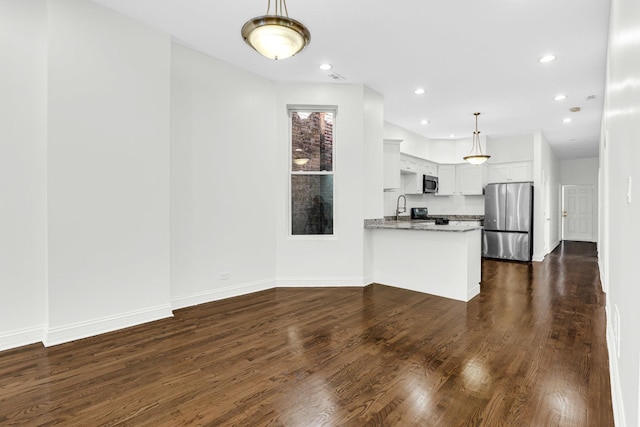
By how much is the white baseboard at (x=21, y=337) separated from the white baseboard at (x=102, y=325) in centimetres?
7

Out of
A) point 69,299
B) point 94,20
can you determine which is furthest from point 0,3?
point 69,299

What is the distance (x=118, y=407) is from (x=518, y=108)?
6.58m

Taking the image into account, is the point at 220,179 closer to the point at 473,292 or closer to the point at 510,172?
the point at 473,292

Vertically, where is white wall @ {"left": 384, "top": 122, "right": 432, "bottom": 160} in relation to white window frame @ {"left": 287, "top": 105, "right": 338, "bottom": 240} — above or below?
above

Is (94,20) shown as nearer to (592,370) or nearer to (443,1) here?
(443,1)

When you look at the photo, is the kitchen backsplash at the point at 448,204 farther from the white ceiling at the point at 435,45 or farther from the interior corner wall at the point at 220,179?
the interior corner wall at the point at 220,179

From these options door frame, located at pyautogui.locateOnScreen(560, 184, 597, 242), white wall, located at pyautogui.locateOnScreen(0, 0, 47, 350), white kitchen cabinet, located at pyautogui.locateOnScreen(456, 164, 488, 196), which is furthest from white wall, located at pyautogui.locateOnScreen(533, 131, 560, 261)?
white wall, located at pyautogui.locateOnScreen(0, 0, 47, 350)

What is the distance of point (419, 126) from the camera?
278 inches

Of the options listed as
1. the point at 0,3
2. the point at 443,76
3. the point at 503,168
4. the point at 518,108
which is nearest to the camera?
the point at 0,3

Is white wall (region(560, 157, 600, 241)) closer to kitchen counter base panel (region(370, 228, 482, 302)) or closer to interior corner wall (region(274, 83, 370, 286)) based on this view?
kitchen counter base panel (region(370, 228, 482, 302))

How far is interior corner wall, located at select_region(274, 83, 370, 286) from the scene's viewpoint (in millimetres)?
4668

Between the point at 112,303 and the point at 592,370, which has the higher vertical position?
the point at 112,303

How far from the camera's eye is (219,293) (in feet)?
13.4

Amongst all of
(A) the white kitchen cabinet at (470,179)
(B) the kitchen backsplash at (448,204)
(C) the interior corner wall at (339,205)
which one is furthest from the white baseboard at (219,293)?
(A) the white kitchen cabinet at (470,179)
